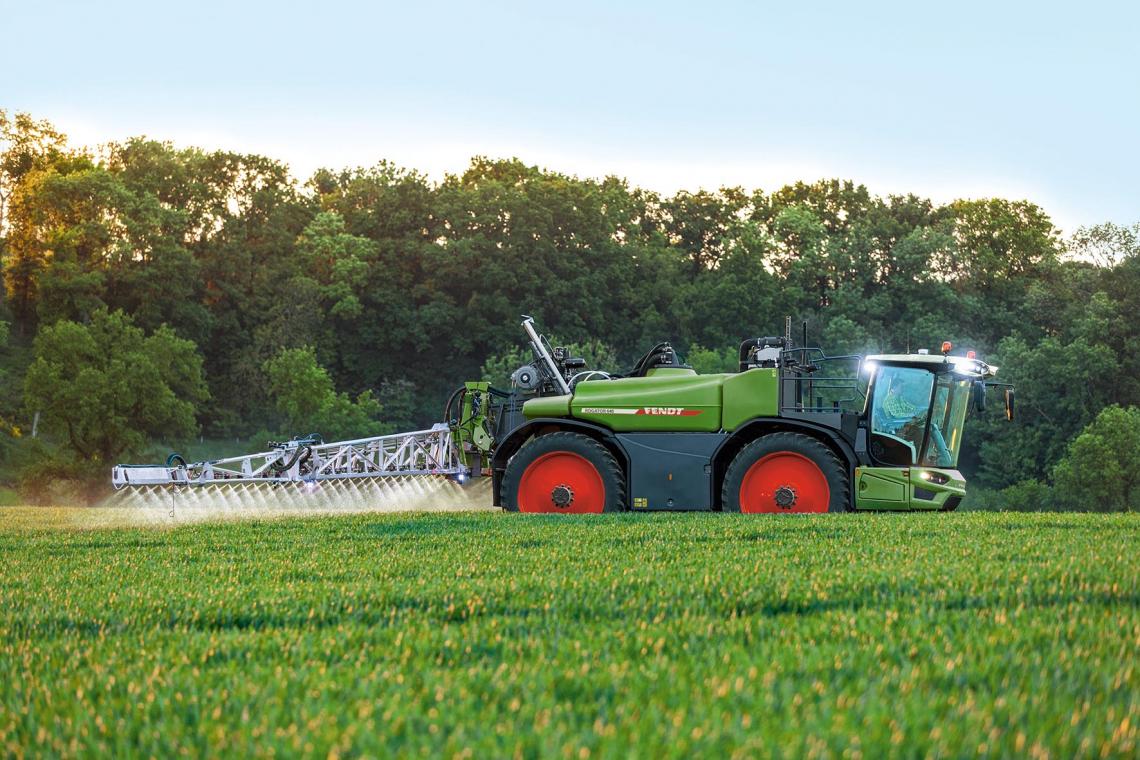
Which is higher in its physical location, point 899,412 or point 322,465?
point 899,412

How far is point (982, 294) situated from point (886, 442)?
54057 millimetres

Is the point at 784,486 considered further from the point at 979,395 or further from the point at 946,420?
the point at 979,395

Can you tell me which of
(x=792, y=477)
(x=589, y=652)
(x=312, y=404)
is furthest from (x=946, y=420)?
(x=312, y=404)

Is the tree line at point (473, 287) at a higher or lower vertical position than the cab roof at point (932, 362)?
higher

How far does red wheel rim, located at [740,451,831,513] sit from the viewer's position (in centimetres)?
1759

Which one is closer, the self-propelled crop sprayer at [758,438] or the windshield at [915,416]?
the self-propelled crop sprayer at [758,438]

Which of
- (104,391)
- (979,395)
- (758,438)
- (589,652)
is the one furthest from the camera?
(104,391)

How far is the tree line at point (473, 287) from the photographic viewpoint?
61.3 m

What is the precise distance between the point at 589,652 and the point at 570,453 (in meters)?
13.0

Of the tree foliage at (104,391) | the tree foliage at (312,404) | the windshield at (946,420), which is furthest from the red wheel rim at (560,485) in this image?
the tree foliage at (104,391)

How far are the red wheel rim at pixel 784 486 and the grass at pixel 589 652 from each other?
6.08m

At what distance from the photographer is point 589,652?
5.97 metres

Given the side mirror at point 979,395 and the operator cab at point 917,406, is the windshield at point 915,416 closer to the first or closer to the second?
the operator cab at point 917,406

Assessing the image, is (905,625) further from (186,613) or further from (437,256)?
(437,256)
